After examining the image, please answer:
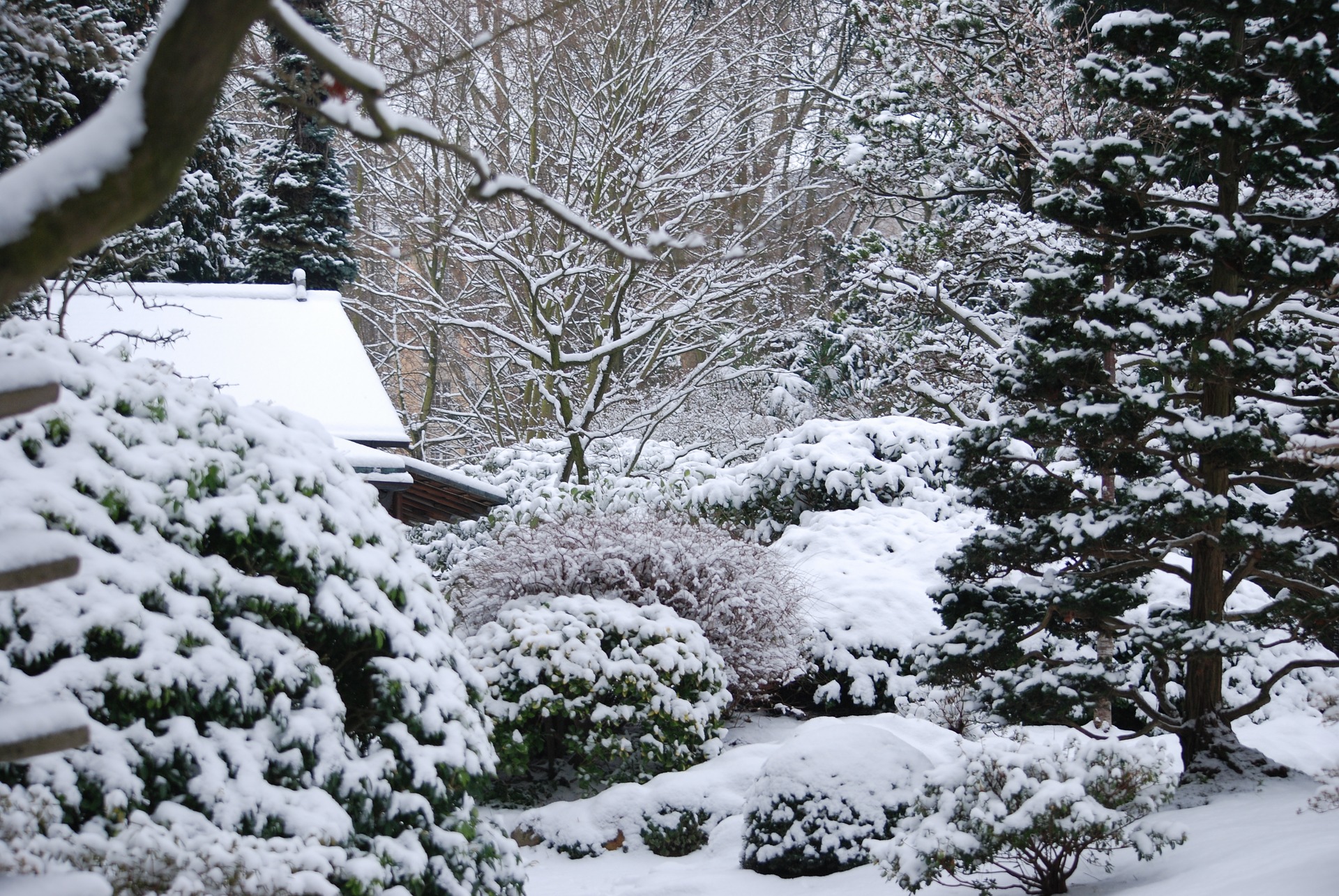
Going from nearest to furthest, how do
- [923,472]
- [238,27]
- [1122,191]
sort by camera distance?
[238,27] → [1122,191] → [923,472]

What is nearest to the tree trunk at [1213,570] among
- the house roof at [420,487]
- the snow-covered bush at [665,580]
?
the snow-covered bush at [665,580]

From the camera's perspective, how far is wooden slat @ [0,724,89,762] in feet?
5.05

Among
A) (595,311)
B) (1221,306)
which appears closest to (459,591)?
(1221,306)

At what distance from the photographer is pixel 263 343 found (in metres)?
10.7

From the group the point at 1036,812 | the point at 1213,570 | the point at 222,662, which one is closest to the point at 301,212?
the point at 1213,570

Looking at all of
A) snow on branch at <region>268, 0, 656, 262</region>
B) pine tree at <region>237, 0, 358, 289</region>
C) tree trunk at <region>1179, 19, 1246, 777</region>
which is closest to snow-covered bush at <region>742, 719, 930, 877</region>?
tree trunk at <region>1179, 19, 1246, 777</region>

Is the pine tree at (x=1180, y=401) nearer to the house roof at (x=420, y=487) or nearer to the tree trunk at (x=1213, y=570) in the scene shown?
the tree trunk at (x=1213, y=570)

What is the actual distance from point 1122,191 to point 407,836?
512cm

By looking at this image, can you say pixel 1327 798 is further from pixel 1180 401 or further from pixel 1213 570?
pixel 1180 401

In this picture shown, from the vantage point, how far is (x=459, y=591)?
1006 centimetres

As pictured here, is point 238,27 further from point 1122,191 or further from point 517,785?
point 517,785

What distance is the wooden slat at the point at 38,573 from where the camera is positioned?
1.58 m

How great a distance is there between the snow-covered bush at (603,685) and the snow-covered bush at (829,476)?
401cm

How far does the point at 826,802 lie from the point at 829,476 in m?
6.13
